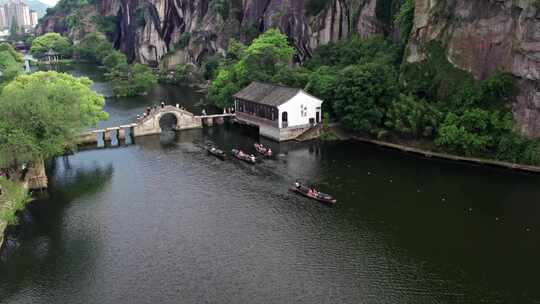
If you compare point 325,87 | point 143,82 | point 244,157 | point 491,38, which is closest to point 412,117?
point 491,38

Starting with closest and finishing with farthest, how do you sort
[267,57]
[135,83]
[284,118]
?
[284,118] < [267,57] < [135,83]

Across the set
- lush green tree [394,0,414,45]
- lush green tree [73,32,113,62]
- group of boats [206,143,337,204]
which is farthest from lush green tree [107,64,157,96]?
lush green tree [394,0,414,45]

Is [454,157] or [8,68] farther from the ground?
[8,68]

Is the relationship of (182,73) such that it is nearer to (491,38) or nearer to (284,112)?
(284,112)

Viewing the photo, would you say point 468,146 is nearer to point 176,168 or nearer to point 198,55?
point 176,168

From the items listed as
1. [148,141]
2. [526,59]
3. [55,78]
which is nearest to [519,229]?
[526,59]

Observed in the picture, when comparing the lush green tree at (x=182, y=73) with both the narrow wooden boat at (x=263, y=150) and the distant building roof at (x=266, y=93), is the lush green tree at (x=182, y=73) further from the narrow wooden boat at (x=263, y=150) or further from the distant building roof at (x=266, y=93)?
the narrow wooden boat at (x=263, y=150)
